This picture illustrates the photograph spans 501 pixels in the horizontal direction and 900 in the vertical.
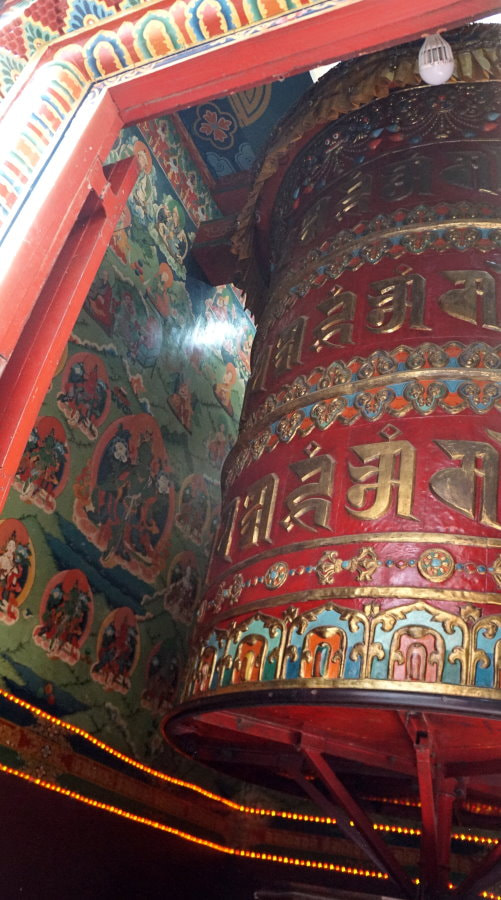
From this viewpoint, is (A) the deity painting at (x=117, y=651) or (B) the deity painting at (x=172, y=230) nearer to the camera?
(A) the deity painting at (x=117, y=651)

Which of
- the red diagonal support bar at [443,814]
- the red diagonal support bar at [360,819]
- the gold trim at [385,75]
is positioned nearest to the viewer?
the red diagonal support bar at [360,819]

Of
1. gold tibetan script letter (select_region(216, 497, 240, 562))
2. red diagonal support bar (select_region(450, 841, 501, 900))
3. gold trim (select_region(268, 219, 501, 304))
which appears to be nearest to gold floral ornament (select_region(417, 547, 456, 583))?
gold tibetan script letter (select_region(216, 497, 240, 562))

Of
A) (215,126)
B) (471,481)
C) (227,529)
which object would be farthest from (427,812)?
(215,126)

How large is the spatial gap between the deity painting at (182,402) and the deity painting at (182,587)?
1.13 meters

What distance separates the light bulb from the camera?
3879 millimetres

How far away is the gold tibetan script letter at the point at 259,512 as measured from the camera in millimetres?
3691

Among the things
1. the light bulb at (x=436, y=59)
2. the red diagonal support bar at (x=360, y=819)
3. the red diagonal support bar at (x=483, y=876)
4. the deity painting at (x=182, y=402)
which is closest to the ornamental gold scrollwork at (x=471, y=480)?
the red diagonal support bar at (x=360, y=819)

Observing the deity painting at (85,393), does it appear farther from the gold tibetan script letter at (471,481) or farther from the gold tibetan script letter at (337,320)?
the gold tibetan script letter at (471,481)

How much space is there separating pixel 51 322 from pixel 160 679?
3.49 m

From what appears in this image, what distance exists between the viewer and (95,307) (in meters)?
5.44

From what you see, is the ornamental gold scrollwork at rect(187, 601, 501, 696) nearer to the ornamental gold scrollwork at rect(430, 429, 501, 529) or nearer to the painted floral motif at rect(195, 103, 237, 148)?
the ornamental gold scrollwork at rect(430, 429, 501, 529)

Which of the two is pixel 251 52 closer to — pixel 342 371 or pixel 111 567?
pixel 342 371

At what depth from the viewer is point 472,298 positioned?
402 centimetres

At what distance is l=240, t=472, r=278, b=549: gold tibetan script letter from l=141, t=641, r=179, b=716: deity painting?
207cm
